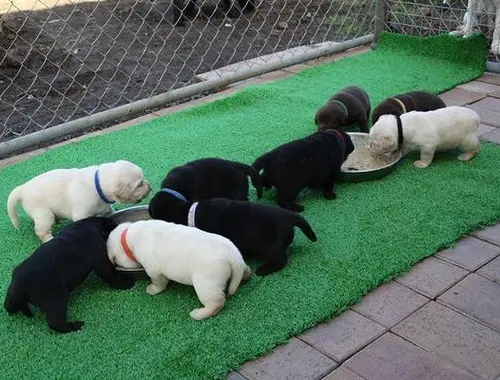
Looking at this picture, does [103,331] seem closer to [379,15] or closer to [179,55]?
[179,55]

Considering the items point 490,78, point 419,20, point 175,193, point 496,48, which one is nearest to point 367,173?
point 175,193

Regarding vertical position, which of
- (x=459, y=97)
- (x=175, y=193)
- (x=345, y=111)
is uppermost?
(x=459, y=97)

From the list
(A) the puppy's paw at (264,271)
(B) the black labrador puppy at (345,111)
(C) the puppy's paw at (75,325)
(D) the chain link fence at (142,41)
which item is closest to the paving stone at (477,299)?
(A) the puppy's paw at (264,271)

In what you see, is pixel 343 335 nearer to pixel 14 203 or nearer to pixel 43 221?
pixel 43 221

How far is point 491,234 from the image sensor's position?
3.07 meters

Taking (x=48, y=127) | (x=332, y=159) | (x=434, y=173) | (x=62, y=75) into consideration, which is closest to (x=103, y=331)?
(x=332, y=159)

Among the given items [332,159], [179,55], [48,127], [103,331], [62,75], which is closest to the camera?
[103,331]

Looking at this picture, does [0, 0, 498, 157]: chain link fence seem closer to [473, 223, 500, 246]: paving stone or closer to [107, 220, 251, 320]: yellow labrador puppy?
[107, 220, 251, 320]: yellow labrador puppy

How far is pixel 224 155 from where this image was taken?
4082mm

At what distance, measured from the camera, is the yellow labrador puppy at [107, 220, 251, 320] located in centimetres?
249

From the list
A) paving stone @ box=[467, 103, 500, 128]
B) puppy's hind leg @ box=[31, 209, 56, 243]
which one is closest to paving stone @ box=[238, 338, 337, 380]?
puppy's hind leg @ box=[31, 209, 56, 243]

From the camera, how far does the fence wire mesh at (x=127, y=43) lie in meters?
5.29

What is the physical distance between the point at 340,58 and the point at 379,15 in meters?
0.63

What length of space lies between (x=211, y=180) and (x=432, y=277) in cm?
116
